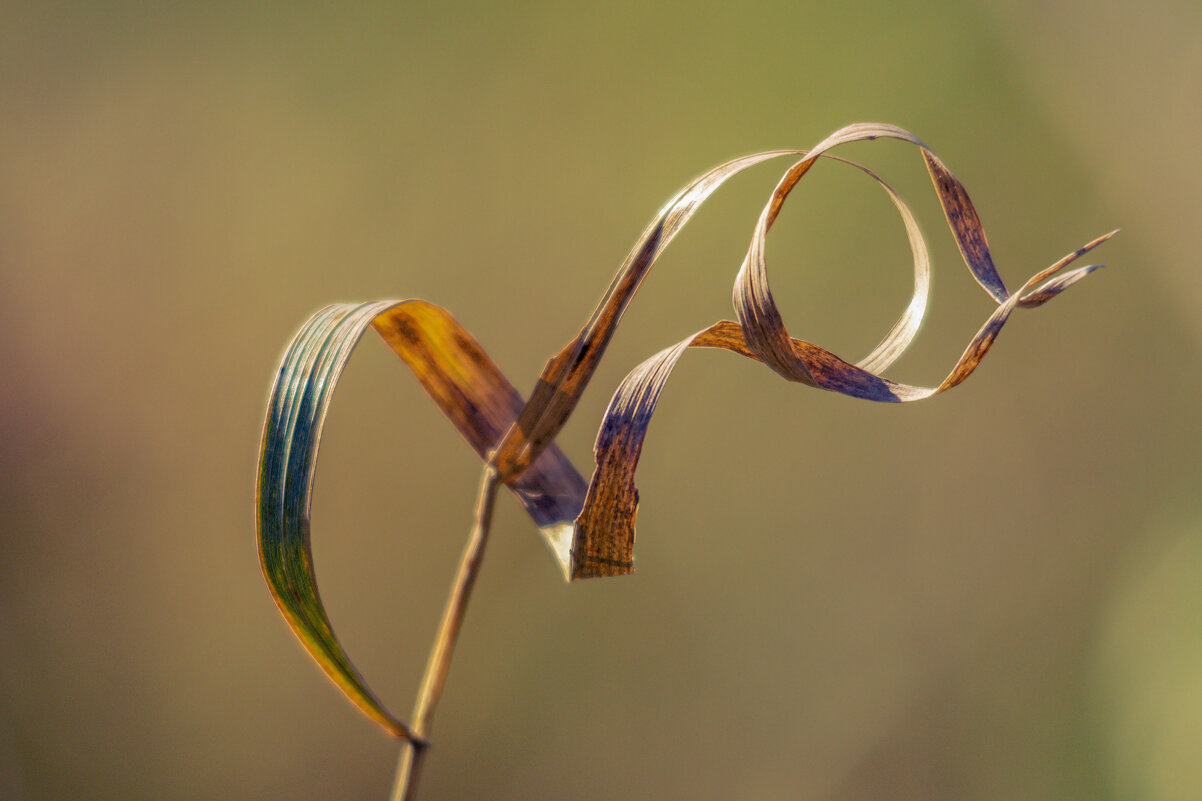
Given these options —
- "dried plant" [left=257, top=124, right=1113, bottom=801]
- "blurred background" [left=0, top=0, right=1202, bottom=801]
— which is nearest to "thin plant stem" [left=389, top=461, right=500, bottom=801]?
"dried plant" [left=257, top=124, right=1113, bottom=801]

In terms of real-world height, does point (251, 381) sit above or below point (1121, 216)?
above

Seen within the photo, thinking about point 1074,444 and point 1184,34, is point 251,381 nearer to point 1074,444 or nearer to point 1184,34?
point 1074,444

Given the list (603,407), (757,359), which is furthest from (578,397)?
(603,407)

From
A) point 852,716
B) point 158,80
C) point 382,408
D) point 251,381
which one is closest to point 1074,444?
point 852,716

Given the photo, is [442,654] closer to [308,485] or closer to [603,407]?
[308,485]

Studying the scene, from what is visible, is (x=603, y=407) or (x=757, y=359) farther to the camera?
(x=603, y=407)

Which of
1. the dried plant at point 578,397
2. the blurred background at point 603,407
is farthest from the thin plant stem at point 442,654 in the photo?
the blurred background at point 603,407
